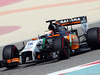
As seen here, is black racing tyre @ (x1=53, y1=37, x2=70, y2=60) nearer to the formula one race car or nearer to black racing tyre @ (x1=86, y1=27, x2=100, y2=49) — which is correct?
the formula one race car

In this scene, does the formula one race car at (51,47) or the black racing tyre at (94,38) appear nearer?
the formula one race car at (51,47)

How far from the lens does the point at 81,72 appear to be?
301 inches

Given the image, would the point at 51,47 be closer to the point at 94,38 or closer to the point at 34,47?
the point at 34,47

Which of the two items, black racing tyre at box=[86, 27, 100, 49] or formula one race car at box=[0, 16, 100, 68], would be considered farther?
black racing tyre at box=[86, 27, 100, 49]

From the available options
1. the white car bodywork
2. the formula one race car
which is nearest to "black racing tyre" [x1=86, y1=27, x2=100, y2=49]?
the formula one race car

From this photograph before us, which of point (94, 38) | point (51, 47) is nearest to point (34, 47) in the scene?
point (51, 47)

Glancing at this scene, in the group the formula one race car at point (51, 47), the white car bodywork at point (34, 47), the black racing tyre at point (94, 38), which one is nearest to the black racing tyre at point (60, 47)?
the formula one race car at point (51, 47)

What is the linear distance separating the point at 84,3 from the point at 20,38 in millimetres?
13149

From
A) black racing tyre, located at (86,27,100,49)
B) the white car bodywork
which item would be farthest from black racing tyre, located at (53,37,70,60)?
black racing tyre, located at (86,27,100,49)

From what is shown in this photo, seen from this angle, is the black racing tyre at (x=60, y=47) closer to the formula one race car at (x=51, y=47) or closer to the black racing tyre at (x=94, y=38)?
the formula one race car at (x=51, y=47)

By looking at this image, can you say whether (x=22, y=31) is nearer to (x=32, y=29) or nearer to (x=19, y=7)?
(x=32, y=29)

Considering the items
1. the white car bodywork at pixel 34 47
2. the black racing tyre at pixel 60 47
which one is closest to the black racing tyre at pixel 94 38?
the black racing tyre at pixel 60 47

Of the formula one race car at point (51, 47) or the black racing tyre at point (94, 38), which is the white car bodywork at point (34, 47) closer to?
the formula one race car at point (51, 47)

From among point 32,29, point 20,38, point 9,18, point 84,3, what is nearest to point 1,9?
point 9,18
